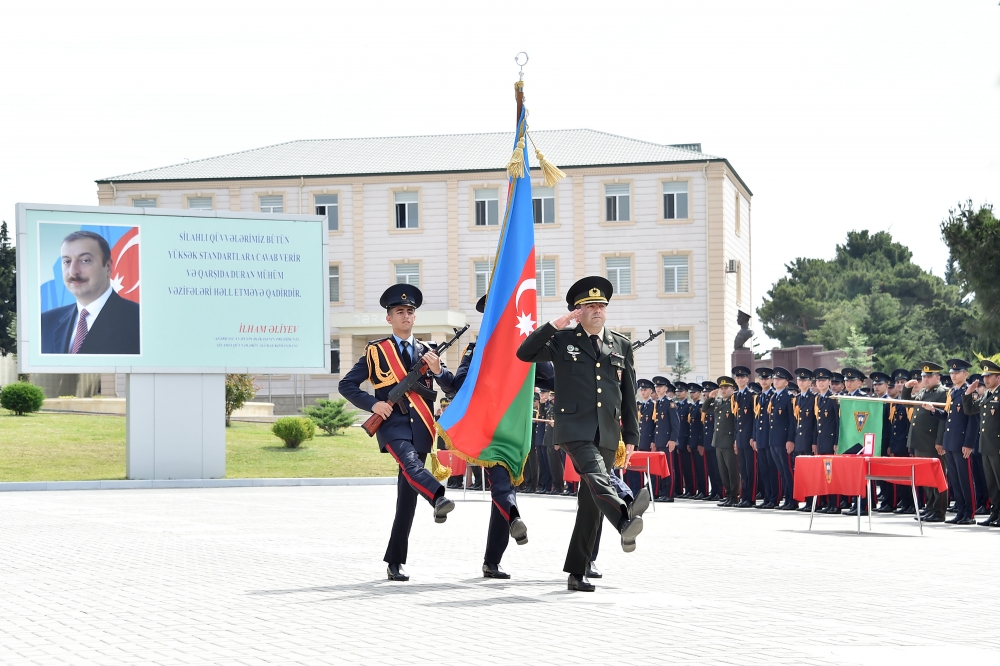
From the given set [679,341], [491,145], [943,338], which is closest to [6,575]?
[679,341]

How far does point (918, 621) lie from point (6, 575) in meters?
6.82

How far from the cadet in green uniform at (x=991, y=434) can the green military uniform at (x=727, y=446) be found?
4951mm

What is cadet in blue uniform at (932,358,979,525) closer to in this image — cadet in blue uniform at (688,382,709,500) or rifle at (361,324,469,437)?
cadet in blue uniform at (688,382,709,500)

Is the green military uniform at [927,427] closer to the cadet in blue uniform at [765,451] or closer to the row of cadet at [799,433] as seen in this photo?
the row of cadet at [799,433]

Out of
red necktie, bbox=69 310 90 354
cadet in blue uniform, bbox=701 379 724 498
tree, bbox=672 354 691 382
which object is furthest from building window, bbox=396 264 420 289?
cadet in blue uniform, bbox=701 379 724 498

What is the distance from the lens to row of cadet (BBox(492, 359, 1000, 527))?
16.4 meters

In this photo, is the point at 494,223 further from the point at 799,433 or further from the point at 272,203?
the point at 799,433

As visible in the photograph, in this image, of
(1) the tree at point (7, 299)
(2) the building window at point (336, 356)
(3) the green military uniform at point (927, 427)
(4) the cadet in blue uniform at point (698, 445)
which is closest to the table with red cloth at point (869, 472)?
(3) the green military uniform at point (927, 427)

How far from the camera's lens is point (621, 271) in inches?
2221

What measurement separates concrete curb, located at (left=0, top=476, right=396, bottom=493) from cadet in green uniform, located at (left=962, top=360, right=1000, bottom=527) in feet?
51.7

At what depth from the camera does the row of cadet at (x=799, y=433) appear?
53.7 ft

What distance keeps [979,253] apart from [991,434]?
14.5 meters

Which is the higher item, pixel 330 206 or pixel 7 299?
pixel 330 206

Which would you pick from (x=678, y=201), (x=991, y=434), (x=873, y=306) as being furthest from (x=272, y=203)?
(x=991, y=434)
